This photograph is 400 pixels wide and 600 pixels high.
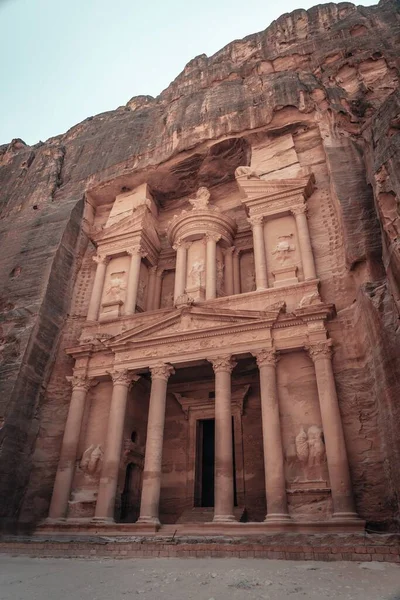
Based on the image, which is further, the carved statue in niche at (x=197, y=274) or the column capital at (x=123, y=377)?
the carved statue in niche at (x=197, y=274)

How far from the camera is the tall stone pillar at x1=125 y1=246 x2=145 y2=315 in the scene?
16906mm

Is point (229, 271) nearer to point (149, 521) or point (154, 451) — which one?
point (154, 451)

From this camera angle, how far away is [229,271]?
1784cm

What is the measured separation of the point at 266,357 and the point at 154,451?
4.40m

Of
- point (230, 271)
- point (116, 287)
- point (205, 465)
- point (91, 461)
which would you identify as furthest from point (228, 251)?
point (91, 461)

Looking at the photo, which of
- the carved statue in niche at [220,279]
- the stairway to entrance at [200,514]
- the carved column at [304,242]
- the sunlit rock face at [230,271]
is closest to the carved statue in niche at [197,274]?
the sunlit rock face at [230,271]

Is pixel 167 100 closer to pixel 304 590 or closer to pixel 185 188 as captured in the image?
pixel 185 188

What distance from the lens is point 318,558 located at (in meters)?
7.67

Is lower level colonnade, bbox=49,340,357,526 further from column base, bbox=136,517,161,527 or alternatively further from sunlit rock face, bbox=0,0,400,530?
sunlit rock face, bbox=0,0,400,530

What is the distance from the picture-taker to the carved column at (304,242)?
14.4 m

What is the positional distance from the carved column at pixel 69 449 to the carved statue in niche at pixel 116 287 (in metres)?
3.85

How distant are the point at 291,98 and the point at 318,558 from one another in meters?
17.3

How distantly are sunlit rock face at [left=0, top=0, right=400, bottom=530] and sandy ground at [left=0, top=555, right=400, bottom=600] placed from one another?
147 inches

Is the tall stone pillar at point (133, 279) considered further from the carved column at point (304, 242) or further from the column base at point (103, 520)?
the column base at point (103, 520)
